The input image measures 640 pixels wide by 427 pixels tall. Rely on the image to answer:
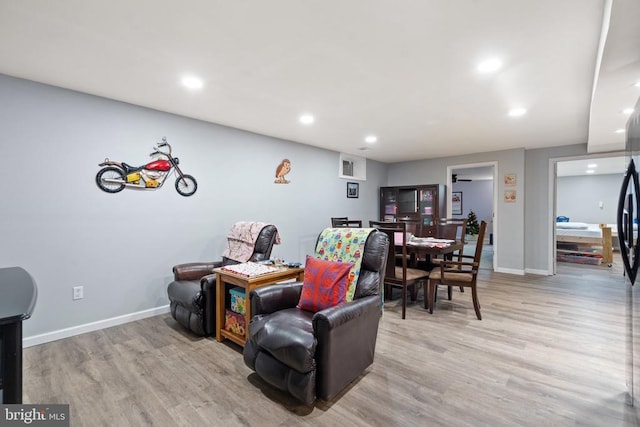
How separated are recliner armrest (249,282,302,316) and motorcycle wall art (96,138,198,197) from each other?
6.29 feet

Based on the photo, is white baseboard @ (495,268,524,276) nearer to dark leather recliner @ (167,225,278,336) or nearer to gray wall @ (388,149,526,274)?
gray wall @ (388,149,526,274)

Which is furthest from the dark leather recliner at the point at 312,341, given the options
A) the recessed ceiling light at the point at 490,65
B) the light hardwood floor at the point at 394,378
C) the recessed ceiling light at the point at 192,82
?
the recessed ceiling light at the point at 192,82

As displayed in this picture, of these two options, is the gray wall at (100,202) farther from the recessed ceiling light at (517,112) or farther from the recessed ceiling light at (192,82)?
the recessed ceiling light at (517,112)

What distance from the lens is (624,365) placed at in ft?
7.30

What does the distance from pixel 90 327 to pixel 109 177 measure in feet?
4.83

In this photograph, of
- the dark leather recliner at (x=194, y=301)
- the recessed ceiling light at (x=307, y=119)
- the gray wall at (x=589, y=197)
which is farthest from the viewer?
the gray wall at (x=589, y=197)

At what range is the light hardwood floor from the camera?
171 centimetres

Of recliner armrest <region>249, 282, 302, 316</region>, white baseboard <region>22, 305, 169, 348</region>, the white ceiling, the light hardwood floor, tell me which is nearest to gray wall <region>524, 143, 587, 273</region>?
the white ceiling

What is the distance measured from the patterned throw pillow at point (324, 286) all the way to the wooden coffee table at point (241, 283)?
41cm

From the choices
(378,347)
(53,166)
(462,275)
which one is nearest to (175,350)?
(378,347)

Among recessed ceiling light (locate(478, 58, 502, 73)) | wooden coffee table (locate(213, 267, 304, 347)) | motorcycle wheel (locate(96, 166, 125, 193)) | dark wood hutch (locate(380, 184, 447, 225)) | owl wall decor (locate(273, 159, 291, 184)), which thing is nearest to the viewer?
recessed ceiling light (locate(478, 58, 502, 73))

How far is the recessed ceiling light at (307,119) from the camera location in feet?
11.7

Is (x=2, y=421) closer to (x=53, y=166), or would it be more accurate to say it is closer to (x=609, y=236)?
(x=53, y=166)

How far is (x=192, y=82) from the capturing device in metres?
2.62
